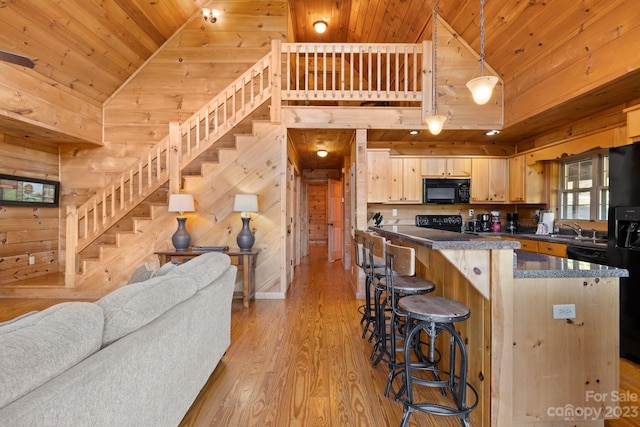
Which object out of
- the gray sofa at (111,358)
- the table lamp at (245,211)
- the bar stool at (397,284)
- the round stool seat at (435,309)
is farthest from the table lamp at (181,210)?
the round stool seat at (435,309)

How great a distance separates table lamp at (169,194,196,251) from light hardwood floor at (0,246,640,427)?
1.15 m

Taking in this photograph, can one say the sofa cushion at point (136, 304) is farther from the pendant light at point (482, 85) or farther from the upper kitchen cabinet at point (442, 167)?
the upper kitchen cabinet at point (442, 167)

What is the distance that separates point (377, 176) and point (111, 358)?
4.27m

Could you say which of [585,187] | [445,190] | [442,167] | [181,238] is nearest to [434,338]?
[181,238]

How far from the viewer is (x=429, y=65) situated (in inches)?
164

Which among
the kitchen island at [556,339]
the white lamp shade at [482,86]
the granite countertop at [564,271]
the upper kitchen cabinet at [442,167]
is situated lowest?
the kitchen island at [556,339]

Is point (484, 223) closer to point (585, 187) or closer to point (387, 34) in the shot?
point (585, 187)

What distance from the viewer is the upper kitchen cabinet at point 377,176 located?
479cm

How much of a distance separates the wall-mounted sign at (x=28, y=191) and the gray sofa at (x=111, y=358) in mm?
4574

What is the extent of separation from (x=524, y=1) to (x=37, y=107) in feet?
19.5

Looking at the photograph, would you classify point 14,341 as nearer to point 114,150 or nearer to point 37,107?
point 37,107

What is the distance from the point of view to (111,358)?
Answer: 3.26ft

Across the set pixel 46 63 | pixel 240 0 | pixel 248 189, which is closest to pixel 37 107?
pixel 46 63

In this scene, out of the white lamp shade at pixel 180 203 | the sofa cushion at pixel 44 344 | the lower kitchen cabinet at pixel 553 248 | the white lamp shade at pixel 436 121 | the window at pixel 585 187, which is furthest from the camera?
the white lamp shade at pixel 180 203
